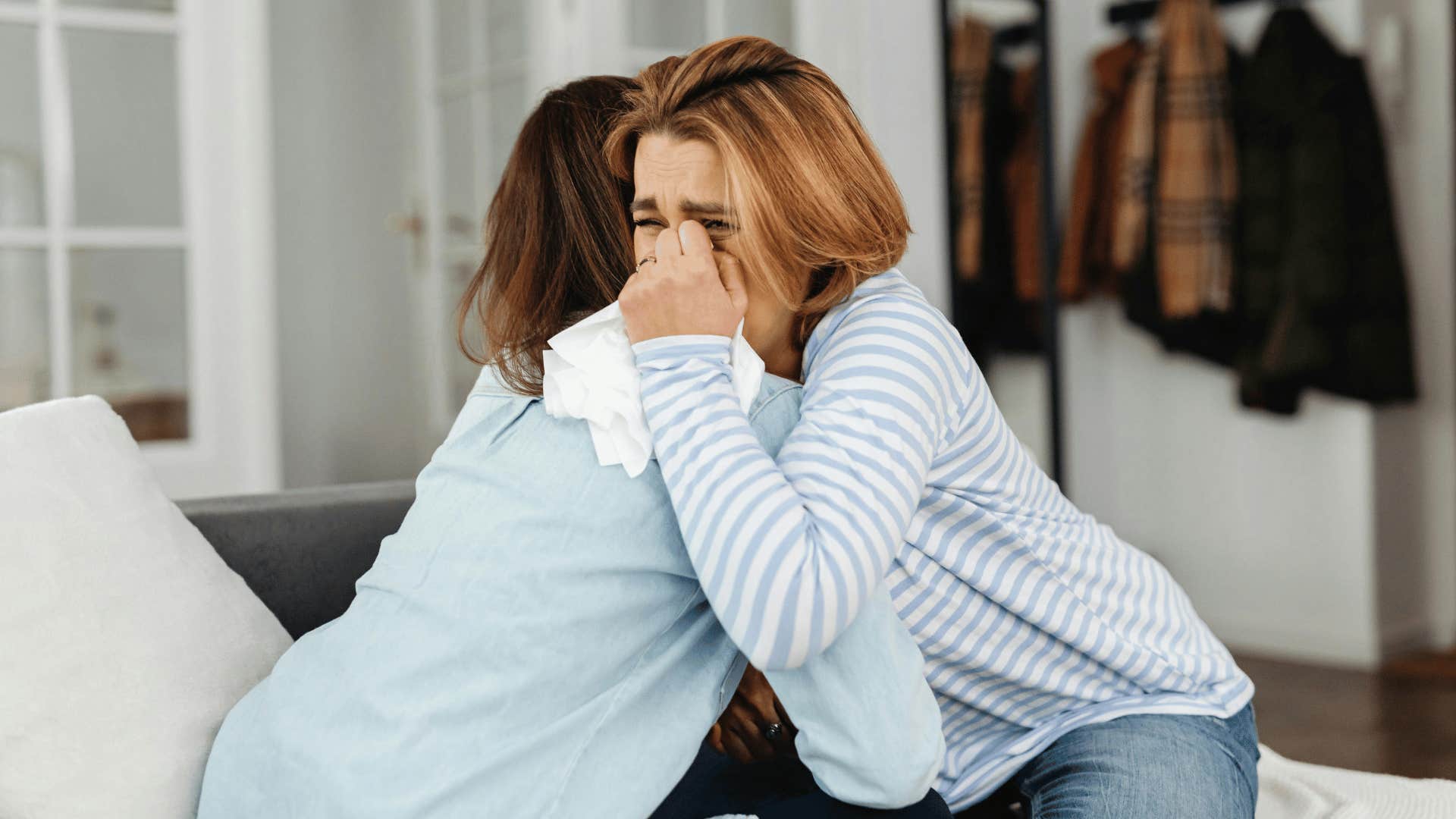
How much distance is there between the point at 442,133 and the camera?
3.65 metres

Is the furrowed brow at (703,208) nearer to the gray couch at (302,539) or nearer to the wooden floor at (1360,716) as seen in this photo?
the gray couch at (302,539)

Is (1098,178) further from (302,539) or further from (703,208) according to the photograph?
(703,208)

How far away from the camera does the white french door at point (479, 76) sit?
3.14 m

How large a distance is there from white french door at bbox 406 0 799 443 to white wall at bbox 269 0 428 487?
0.09 m

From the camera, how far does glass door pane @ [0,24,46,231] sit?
2.71 metres

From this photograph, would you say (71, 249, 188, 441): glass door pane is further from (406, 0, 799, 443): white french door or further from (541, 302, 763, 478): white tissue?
(541, 302, 763, 478): white tissue

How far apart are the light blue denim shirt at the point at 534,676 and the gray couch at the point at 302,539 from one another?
540mm

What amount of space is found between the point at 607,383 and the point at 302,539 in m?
0.72

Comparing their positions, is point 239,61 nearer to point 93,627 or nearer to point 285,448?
point 285,448

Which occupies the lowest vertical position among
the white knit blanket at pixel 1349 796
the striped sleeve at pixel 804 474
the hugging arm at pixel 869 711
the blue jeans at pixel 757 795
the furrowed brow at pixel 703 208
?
the white knit blanket at pixel 1349 796

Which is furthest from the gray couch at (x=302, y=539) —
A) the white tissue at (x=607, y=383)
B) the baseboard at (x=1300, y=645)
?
the baseboard at (x=1300, y=645)

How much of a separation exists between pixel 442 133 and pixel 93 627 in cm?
270

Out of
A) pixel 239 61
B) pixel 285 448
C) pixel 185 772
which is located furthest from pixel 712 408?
pixel 285 448

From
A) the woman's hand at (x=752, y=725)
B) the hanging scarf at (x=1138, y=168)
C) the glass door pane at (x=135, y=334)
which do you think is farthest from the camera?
the hanging scarf at (x=1138, y=168)
